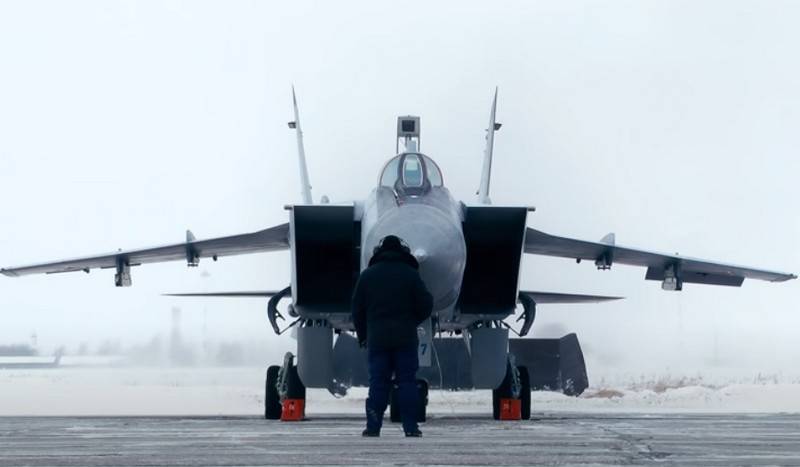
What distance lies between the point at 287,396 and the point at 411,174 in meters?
3.25

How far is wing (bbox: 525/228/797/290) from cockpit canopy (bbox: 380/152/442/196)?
322 centimetres

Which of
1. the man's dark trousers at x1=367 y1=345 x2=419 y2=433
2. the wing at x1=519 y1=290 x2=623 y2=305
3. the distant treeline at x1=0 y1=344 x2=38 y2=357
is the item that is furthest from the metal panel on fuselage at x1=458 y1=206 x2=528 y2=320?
the distant treeline at x1=0 y1=344 x2=38 y2=357

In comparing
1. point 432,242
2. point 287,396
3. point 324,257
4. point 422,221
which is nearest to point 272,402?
point 287,396

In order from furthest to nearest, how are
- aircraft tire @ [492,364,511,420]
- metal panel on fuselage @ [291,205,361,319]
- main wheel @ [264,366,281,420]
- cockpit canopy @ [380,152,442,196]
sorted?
main wheel @ [264,366,281,420], aircraft tire @ [492,364,511,420], metal panel on fuselage @ [291,205,361,319], cockpit canopy @ [380,152,442,196]

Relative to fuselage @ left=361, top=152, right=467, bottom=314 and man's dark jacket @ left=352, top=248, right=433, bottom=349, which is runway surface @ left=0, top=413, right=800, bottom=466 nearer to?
man's dark jacket @ left=352, top=248, right=433, bottom=349

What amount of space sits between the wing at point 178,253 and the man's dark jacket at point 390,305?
694 cm

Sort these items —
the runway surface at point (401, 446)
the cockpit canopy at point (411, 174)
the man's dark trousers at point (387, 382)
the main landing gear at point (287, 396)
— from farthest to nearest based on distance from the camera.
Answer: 1. the main landing gear at point (287, 396)
2. the cockpit canopy at point (411, 174)
3. the man's dark trousers at point (387, 382)
4. the runway surface at point (401, 446)

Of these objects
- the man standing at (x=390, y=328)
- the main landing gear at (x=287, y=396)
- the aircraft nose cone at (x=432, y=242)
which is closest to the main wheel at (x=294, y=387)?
the main landing gear at (x=287, y=396)

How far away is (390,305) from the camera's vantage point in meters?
9.36

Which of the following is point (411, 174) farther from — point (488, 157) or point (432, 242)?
point (488, 157)

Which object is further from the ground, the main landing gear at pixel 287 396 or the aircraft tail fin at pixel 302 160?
the aircraft tail fin at pixel 302 160

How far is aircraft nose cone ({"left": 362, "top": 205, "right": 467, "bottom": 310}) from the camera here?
39.4ft

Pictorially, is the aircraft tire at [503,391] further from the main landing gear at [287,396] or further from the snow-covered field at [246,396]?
the snow-covered field at [246,396]

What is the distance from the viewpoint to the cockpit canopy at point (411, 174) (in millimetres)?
13273
